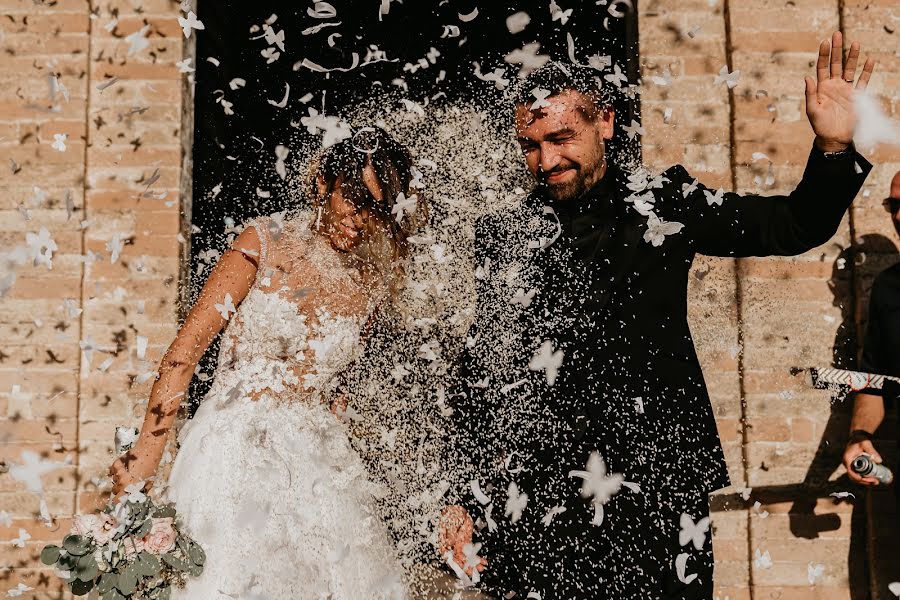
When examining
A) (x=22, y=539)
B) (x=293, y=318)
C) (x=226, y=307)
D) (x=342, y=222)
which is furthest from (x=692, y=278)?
(x=22, y=539)

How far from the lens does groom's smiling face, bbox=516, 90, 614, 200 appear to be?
254cm

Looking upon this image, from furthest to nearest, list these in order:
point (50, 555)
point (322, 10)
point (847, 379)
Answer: point (322, 10) < point (847, 379) < point (50, 555)

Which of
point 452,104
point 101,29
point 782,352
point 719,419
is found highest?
point 101,29

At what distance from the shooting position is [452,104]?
15.2 ft

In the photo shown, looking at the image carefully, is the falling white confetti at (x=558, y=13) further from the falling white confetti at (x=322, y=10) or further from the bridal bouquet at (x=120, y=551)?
the bridal bouquet at (x=120, y=551)

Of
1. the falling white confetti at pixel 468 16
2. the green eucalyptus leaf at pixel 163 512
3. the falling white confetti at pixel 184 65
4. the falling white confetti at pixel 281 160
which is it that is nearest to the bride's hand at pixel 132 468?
the green eucalyptus leaf at pixel 163 512

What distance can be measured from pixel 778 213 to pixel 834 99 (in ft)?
1.05

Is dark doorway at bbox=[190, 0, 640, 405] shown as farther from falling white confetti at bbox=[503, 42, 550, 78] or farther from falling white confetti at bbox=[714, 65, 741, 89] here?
falling white confetti at bbox=[714, 65, 741, 89]

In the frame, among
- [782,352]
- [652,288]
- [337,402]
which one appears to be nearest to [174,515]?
[337,402]

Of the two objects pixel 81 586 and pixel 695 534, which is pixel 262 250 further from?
pixel 695 534

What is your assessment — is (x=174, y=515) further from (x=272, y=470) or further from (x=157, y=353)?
(x=157, y=353)

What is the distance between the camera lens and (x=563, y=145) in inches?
100

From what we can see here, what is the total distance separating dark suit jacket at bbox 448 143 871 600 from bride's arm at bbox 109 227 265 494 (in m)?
0.70

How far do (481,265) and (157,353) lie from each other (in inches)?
58.1
